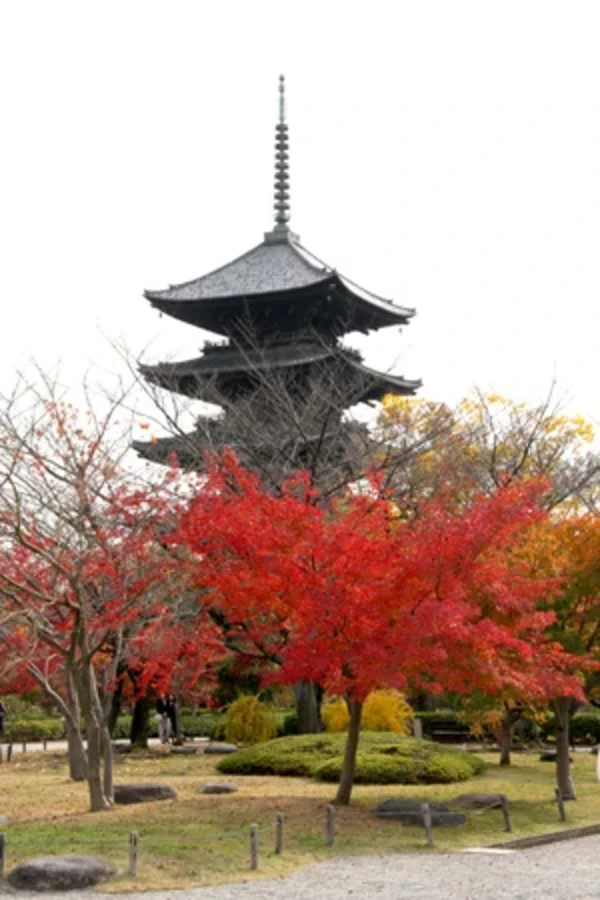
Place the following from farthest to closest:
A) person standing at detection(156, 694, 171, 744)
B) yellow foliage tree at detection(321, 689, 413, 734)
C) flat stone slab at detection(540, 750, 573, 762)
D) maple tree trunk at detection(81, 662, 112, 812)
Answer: person standing at detection(156, 694, 171, 744) → yellow foliage tree at detection(321, 689, 413, 734) → flat stone slab at detection(540, 750, 573, 762) → maple tree trunk at detection(81, 662, 112, 812)

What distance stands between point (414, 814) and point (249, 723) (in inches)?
640

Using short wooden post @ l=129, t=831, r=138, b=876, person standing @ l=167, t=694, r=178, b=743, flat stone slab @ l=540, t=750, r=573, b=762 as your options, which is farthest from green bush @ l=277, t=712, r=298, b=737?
short wooden post @ l=129, t=831, r=138, b=876

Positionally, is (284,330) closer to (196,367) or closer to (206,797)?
(196,367)

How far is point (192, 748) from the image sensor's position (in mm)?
33812

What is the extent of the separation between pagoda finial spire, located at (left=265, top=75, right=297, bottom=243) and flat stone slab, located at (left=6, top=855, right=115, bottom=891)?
106 feet

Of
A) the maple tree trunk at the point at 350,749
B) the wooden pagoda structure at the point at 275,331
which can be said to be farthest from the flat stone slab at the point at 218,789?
the wooden pagoda structure at the point at 275,331

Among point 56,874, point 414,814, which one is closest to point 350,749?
point 414,814

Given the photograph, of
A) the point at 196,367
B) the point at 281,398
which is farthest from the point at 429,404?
the point at 196,367

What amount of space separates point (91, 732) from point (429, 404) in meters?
19.3

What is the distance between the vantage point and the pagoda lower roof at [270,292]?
38562mm

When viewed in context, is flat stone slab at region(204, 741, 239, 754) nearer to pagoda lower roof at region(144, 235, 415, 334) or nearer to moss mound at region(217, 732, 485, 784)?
moss mound at region(217, 732, 485, 784)

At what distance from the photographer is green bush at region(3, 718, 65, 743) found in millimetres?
41734

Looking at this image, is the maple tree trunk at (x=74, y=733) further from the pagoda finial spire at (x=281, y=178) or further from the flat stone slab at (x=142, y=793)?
the pagoda finial spire at (x=281, y=178)

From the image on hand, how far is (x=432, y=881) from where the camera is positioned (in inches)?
536
